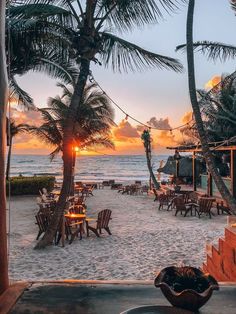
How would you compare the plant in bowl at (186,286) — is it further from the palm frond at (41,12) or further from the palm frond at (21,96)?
the palm frond at (21,96)

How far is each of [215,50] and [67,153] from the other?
5.90 metres

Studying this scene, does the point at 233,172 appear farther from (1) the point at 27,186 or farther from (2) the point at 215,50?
(1) the point at 27,186

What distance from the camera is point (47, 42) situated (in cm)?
1012

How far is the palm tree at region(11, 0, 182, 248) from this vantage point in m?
9.31

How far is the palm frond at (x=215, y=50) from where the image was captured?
37.0 ft

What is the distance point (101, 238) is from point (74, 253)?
1.80 metres

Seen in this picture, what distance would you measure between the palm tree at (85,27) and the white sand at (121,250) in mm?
1054

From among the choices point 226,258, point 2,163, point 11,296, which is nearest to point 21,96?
point 226,258

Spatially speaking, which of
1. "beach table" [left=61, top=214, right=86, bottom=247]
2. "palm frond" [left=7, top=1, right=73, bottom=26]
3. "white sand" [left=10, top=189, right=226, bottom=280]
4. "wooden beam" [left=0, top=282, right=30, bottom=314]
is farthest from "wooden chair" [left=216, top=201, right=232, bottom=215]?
"wooden beam" [left=0, top=282, right=30, bottom=314]

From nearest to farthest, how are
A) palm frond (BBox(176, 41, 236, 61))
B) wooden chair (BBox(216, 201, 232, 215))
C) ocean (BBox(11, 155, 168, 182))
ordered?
palm frond (BBox(176, 41, 236, 61)) → wooden chair (BBox(216, 201, 232, 215)) → ocean (BBox(11, 155, 168, 182))

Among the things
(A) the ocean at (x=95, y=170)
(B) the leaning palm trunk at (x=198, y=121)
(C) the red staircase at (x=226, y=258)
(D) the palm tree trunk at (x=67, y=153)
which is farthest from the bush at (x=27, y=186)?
(A) the ocean at (x=95, y=170)

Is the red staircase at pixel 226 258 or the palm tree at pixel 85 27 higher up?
the palm tree at pixel 85 27

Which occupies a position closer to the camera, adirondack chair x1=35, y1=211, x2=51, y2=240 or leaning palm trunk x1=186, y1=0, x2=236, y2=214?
leaning palm trunk x1=186, y1=0, x2=236, y2=214

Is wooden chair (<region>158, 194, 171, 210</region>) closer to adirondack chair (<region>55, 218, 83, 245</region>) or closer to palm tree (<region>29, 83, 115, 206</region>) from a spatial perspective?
adirondack chair (<region>55, 218, 83, 245</region>)
